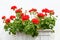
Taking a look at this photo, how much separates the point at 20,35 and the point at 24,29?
0.25 feet

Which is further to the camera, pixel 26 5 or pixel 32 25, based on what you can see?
pixel 26 5

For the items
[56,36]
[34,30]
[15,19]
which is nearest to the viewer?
[34,30]

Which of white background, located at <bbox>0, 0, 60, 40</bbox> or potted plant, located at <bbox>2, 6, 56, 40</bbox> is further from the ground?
white background, located at <bbox>0, 0, 60, 40</bbox>

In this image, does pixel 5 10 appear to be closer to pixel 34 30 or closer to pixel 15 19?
pixel 15 19

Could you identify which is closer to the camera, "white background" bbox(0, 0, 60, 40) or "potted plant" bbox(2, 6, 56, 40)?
"potted plant" bbox(2, 6, 56, 40)

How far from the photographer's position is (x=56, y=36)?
1.70m

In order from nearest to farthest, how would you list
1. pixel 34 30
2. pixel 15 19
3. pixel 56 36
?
1. pixel 34 30
2. pixel 15 19
3. pixel 56 36

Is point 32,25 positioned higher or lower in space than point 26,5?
lower

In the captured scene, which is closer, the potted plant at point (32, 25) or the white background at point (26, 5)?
the potted plant at point (32, 25)

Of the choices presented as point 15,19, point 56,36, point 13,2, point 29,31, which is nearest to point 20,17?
point 15,19

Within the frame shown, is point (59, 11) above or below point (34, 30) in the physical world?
above

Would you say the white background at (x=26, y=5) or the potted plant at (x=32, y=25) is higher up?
the white background at (x=26, y=5)

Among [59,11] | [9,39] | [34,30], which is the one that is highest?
[59,11]

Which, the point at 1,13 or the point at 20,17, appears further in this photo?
the point at 1,13
